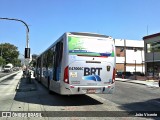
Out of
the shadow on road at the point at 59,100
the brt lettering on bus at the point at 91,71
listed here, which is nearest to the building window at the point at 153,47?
the shadow on road at the point at 59,100

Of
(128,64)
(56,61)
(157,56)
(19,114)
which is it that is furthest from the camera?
(128,64)

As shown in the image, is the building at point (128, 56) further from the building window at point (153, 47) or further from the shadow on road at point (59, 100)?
the shadow on road at point (59, 100)

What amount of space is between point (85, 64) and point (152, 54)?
1366 inches

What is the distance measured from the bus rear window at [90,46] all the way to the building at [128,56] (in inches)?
2422

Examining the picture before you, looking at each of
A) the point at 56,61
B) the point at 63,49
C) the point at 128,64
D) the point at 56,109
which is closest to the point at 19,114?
the point at 56,109

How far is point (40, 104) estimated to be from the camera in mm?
13953

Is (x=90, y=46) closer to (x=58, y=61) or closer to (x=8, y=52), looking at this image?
(x=58, y=61)

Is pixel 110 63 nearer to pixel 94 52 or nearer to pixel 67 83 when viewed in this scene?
pixel 94 52

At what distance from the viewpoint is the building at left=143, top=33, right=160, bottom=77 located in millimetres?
45281

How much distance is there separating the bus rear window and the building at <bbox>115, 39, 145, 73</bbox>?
61.5 m

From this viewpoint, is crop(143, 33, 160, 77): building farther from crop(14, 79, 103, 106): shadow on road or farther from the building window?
crop(14, 79, 103, 106): shadow on road

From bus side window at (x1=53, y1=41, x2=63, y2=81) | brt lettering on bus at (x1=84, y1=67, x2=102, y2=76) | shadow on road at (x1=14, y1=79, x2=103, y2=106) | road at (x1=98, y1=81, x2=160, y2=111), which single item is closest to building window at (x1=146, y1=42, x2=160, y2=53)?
road at (x1=98, y1=81, x2=160, y2=111)

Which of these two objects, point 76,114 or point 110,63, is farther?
point 110,63

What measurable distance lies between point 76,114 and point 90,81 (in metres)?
3.13
